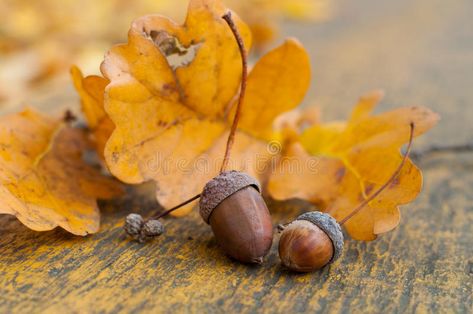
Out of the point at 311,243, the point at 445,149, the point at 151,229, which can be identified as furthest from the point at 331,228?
the point at 445,149

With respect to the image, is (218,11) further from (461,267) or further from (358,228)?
(461,267)

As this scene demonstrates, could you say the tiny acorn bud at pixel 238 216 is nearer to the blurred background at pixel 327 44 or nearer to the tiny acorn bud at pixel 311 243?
the tiny acorn bud at pixel 311 243

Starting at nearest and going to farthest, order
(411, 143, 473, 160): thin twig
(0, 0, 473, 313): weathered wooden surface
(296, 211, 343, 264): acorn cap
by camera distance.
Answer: (0, 0, 473, 313): weathered wooden surface < (296, 211, 343, 264): acorn cap < (411, 143, 473, 160): thin twig

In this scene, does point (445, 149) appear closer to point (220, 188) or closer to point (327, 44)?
point (220, 188)

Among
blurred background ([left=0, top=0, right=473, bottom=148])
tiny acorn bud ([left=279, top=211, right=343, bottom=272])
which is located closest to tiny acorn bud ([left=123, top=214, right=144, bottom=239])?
tiny acorn bud ([left=279, top=211, right=343, bottom=272])

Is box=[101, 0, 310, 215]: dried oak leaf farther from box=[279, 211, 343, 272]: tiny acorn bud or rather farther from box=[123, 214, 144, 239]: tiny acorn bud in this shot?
box=[279, 211, 343, 272]: tiny acorn bud

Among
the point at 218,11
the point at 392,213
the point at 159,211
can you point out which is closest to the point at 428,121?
the point at 392,213

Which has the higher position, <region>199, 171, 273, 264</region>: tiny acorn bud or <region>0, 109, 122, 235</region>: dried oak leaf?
<region>0, 109, 122, 235</region>: dried oak leaf
